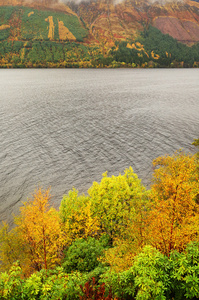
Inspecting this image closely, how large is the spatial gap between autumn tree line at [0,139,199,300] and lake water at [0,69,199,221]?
1431 centimetres

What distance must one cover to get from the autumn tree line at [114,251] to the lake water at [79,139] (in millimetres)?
14308

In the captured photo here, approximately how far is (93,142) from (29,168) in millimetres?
25304

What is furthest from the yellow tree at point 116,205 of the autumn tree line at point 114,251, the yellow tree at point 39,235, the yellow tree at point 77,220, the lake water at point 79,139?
the lake water at point 79,139

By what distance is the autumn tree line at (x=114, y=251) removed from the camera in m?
15.5

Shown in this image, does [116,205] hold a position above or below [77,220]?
above

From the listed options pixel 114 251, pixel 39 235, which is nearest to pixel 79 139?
pixel 39 235

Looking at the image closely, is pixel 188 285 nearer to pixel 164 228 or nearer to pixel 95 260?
pixel 164 228

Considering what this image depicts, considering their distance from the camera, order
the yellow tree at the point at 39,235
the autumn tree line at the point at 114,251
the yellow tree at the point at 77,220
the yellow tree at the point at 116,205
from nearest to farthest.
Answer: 1. the autumn tree line at the point at 114,251
2. the yellow tree at the point at 39,235
3. the yellow tree at the point at 77,220
4. the yellow tree at the point at 116,205

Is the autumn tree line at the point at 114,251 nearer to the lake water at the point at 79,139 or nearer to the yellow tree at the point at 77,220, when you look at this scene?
the yellow tree at the point at 77,220

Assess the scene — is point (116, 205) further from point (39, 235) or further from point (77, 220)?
point (39, 235)

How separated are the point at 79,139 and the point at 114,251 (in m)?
56.3

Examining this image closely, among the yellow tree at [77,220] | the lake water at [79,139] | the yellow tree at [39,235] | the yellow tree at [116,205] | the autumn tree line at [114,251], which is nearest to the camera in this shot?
the autumn tree line at [114,251]

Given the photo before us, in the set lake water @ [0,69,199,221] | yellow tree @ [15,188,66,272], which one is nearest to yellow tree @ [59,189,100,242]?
yellow tree @ [15,188,66,272]

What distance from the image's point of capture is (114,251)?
23.0 m
